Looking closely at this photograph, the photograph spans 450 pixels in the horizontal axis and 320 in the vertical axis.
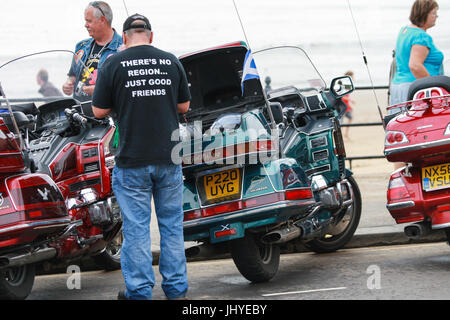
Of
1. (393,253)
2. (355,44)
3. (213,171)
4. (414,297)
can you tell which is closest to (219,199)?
(213,171)

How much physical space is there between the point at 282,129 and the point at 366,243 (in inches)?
61.8

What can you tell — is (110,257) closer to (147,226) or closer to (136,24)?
(147,226)

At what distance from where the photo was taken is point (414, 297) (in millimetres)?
5242

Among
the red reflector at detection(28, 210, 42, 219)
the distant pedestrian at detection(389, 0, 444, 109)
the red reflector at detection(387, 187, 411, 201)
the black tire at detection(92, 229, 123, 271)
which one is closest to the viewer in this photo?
the red reflector at detection(28, 210, 42, 219)

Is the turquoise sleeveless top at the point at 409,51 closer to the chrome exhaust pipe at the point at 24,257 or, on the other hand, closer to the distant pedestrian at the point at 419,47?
the distant pedestrian at the point at 419,47

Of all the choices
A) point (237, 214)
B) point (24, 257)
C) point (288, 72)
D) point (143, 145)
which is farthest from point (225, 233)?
point (288, 72)

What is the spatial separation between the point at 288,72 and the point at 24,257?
309cm

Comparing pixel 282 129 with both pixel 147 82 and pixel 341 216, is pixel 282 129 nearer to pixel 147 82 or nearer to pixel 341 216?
pixel 341 216

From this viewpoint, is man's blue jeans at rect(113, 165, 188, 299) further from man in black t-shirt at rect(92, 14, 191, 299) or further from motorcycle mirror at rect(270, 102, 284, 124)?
motorcycle mirror at rect(270, 102, 284, 124)

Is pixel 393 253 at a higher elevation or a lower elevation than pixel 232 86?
lower

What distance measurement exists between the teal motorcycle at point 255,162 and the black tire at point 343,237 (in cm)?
2

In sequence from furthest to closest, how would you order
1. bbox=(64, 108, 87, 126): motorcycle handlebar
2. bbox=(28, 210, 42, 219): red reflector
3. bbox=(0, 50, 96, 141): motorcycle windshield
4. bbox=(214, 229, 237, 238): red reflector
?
bbox=(0, 50, 96, 141): motorcycle windshield
bbox=(64, 108, 87, 126): motorcycle handlebar
bbox=(214, 229, 237, 238): red reflector
bbox=(28, 210, 42, 219): red reflector

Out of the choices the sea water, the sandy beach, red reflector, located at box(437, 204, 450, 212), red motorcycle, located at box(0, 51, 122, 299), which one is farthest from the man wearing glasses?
the sandy beach

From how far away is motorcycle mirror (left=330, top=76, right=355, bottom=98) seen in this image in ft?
22.9
